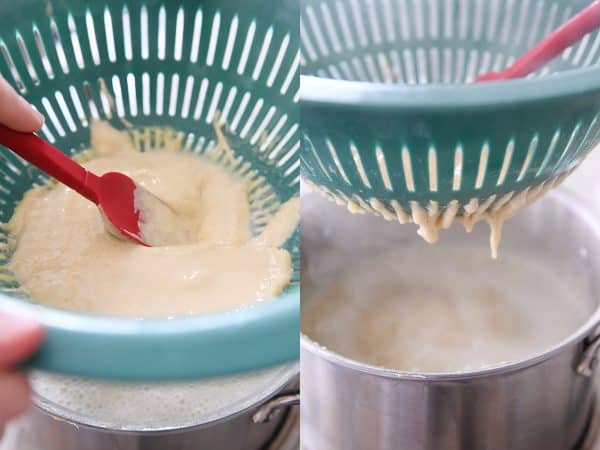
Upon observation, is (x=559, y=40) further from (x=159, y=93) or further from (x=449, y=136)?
(x=159, y=93)

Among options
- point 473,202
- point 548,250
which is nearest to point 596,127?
point 473,202

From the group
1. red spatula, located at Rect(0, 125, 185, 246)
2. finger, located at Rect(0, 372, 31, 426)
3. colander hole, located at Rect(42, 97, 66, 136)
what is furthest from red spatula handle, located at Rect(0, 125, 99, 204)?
finger, located at Rect(0, 372, 31, 426)

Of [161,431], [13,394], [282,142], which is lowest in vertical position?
[161,431]

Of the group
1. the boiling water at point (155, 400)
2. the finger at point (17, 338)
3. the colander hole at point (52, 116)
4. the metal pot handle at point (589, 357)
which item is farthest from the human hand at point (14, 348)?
the metal pot handle at point (589, 357)

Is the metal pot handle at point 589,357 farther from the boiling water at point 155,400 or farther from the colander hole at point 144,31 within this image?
the colander hole at point 144,31

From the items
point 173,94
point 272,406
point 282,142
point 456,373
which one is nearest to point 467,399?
point 456,373

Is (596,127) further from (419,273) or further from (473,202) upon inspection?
(419,273)
